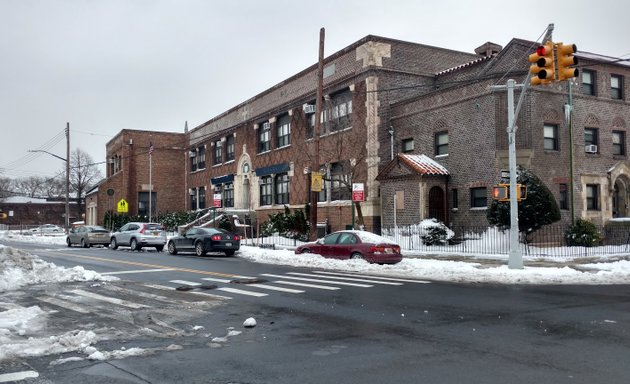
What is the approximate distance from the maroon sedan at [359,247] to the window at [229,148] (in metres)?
31.2

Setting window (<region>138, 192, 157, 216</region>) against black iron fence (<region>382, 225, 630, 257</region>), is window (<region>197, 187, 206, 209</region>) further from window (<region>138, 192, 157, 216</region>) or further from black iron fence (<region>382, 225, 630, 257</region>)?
black iron fence (<region>382, 225, 630, 257</region>)

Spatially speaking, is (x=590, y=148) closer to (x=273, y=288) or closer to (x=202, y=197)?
(x=273, y=288)

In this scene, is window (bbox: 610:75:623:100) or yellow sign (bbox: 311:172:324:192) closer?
yellow sign (bbox: 311:172:324:192)

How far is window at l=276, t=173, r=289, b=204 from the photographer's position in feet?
138

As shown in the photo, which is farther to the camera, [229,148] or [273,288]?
[229,148]

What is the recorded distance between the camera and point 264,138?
45.8m

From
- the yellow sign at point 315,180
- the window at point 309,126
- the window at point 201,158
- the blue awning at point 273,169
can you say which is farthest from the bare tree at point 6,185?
the yellow sign at point 315,180

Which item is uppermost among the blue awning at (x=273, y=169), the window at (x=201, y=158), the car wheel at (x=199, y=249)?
the window at (x=201, y=158)

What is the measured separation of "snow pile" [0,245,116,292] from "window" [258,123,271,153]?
29175 mm

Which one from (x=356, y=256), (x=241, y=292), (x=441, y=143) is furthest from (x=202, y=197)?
(x=241, y=292)

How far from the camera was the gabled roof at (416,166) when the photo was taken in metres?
28.6

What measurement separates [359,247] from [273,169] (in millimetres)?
24296

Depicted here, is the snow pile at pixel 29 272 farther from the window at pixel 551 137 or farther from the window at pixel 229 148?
the window at pixel 229 148

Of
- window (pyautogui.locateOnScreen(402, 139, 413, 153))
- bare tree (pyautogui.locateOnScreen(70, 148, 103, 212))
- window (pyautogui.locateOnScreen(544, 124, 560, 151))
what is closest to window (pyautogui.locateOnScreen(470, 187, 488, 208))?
window (pyautogui.locateOnScreen(544, 124, 560, 151))
